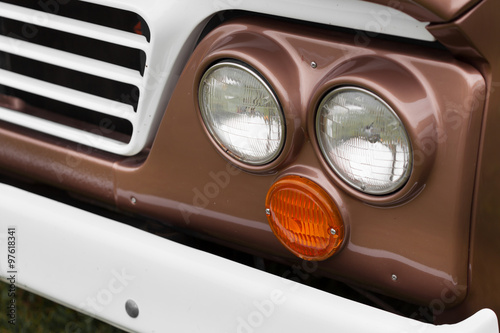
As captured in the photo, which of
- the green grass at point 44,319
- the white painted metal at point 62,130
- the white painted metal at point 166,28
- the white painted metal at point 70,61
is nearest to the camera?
the white painted metal at point 166,28

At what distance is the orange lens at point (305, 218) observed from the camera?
4.85 feet

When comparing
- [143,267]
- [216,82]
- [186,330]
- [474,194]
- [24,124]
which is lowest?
[186,330]

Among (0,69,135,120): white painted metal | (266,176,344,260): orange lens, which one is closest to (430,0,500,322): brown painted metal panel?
(266,176,344,260): orange lens

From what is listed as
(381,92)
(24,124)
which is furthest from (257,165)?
(24,124)

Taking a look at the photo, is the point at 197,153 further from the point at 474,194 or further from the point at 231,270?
the point at 474,194

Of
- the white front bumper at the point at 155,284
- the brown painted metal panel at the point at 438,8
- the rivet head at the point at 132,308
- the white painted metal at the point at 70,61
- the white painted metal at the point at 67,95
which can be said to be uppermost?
the brown painted metal panel at the point at 438,8

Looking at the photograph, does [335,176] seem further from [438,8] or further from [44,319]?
[44,319]

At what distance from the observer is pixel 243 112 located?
1527 mm

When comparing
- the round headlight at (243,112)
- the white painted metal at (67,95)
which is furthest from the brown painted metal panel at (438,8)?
the white painted metal at (67,95)

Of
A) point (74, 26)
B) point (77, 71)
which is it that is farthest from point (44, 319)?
point (74, 26)

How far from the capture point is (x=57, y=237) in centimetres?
175

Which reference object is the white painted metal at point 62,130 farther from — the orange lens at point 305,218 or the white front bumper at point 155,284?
the orange lens at point 305,218

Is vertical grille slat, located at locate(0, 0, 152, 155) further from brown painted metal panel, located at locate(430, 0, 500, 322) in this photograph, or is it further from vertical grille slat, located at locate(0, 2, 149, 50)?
brown painted metal panel, located at locate(430, 0, 500, 322)

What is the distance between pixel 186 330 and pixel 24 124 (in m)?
0.81
